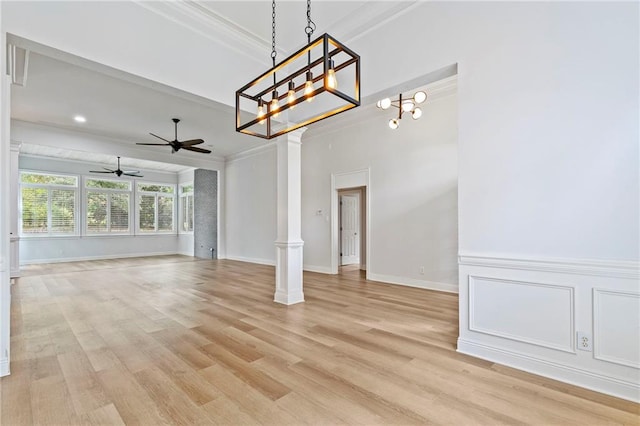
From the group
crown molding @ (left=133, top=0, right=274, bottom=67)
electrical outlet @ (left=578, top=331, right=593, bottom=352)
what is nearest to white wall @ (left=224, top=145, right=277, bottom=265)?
crown molding @ (left=133, top=0, right=274, bottom=67)

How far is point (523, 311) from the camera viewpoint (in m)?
2.36

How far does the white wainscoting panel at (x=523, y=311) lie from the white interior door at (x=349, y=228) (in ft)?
17.1

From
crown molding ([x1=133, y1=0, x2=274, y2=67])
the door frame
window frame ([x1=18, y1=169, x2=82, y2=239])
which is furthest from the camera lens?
window frame ([x1=18, y1=169, x2=82, y2=239])

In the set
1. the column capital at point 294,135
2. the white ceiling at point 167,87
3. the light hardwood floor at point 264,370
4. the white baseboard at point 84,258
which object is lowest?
the white baseboard at point 84,258

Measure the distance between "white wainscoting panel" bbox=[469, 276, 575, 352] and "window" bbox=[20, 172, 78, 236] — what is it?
39.2 feet

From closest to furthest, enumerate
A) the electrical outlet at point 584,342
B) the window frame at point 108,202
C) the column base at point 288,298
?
the electrical outlet at point 584,342 → the column base at point 288,298 → the window frame at point 108,202

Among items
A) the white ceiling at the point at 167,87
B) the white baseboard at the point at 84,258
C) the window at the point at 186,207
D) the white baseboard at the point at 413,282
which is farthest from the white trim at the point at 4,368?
Answer: the window at the point at 186,207

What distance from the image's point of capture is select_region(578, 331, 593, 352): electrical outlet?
208cm

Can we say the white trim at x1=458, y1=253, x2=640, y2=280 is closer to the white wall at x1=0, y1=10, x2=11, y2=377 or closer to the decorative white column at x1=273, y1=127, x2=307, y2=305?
the decorative white column at x1=273, y1=127, x2=307, y2=305

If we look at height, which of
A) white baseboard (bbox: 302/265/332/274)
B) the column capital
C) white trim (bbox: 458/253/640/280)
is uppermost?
the column capital

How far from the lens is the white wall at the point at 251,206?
838 centimetres

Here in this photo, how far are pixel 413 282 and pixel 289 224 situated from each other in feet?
8.79

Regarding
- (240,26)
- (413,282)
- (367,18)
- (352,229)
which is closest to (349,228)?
(352,229)

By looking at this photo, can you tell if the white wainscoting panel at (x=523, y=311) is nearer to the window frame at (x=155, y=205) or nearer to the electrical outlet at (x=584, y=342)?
the electrical outlet at (x=584, y=342)
